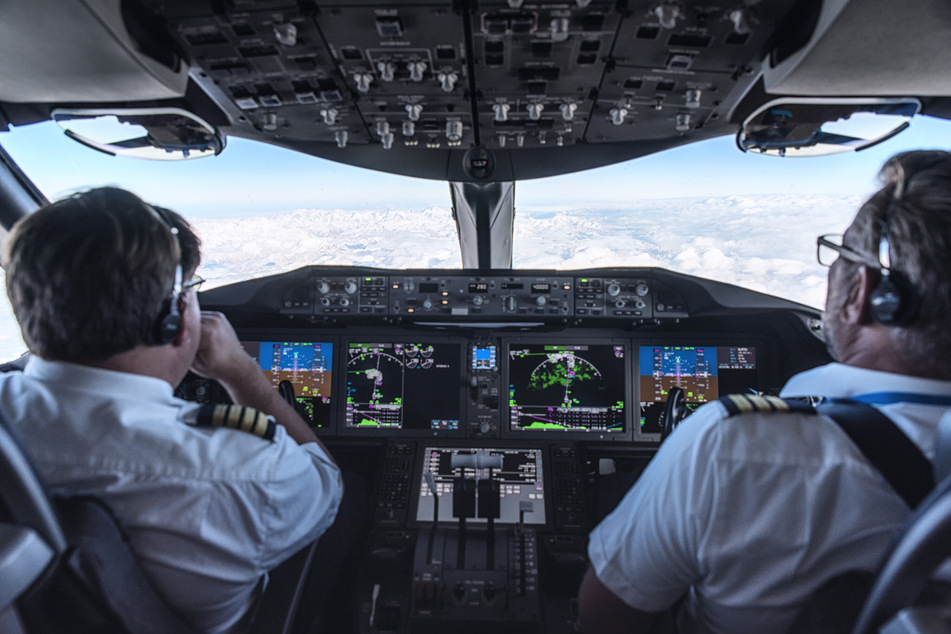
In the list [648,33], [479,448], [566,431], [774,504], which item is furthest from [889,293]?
[479,448]

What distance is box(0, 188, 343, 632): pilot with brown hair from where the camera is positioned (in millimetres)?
847

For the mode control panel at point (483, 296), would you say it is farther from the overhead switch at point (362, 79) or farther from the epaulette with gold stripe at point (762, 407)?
the epaulette with gold stripe at point (762, 407)

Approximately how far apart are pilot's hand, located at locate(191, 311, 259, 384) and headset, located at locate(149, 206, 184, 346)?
251mm

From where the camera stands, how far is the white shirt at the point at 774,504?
0.79 meters

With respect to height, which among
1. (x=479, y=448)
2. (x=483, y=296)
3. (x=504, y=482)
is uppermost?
(x=483, y=296)

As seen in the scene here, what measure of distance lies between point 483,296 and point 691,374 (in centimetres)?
110

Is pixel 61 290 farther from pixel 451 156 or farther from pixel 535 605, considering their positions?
pixel 451 156

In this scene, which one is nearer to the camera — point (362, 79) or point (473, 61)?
point (473, 61)

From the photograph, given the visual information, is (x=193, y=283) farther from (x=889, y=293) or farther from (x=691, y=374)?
(x=691, y=374)

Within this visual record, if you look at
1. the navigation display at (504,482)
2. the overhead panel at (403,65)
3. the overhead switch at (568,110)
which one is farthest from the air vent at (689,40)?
the navigation display at (504,482)

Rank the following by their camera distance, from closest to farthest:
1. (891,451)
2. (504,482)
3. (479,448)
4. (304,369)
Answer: (891,451) → (504,482) → (479,448) → (304,369)

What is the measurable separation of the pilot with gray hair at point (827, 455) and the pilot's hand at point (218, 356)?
0.98 metres

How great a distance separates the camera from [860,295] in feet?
2.93

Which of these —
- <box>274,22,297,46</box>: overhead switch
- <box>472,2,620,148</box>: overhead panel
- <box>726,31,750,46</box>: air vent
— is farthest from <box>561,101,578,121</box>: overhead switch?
<box>274,22,297,46</box>: overhead switch
